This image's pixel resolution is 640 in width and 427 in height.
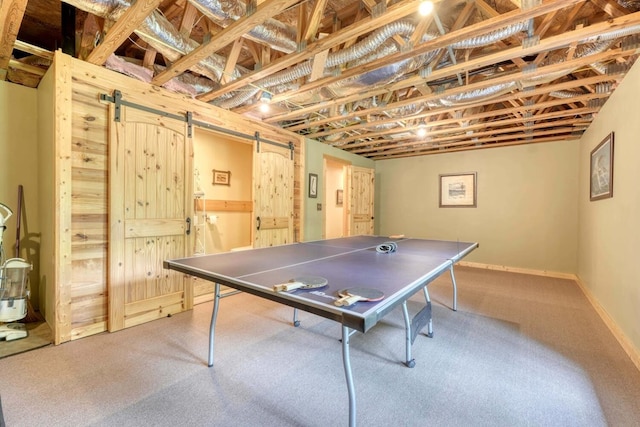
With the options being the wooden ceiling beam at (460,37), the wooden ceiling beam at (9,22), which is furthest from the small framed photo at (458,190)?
the wooden ceiling beam at (9,22)

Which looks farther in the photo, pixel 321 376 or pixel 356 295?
pixel 321 376

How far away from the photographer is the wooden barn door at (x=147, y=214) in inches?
104

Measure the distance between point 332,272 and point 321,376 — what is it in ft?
2.55

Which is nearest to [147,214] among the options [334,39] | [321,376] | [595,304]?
[321,376]

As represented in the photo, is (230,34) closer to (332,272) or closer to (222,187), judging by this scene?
(332,272)

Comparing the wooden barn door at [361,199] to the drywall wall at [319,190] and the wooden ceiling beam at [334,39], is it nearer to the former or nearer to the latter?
the drywall wall at [319,190]

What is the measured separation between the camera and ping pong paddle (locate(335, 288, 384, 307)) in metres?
1.14

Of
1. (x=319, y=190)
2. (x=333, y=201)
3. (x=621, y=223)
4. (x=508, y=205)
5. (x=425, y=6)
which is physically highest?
(x=425, y=6)

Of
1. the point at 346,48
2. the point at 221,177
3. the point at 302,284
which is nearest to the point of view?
the point at 302,284

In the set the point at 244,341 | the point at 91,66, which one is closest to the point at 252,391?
the point at 244,341

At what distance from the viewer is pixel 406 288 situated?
137cm

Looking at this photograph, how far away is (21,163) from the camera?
278 centimetres

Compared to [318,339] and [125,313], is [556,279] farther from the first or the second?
[125,313]

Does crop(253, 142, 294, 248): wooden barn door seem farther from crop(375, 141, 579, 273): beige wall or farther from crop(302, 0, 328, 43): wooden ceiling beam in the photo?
crop(375, 141, 579, 273): beige wall
